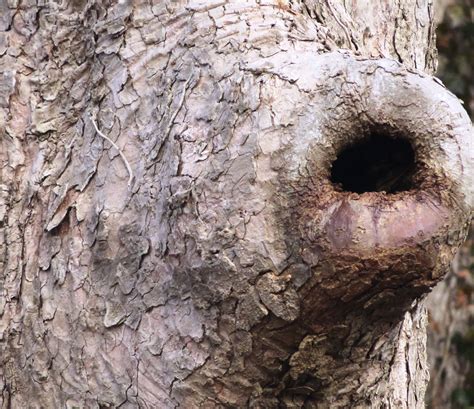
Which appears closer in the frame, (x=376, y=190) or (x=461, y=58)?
(x=376, y=190)

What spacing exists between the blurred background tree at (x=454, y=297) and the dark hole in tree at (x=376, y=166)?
9.00 ft

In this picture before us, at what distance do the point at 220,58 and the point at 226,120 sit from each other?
0.16m

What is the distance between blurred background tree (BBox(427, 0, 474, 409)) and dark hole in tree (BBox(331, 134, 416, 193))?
2.74 metres

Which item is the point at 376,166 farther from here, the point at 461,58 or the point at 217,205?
the point at 461,58

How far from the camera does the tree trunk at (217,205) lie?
1535 mm

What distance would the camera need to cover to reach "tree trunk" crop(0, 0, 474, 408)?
1535 millimetres

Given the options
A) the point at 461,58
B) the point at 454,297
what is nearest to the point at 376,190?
the point at 454,297

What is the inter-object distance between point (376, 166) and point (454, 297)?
117 inches

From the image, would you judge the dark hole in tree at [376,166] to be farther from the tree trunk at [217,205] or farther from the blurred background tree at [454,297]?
the blurred background tree at [454,297]

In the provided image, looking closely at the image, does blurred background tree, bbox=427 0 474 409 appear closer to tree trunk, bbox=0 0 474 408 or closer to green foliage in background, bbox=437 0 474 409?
green foliage in background, bbox=437 0 474 409

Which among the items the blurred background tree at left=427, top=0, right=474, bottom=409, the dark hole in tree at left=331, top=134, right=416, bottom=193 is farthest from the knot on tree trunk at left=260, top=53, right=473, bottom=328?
the blurred background tree at left=427, top=0, right=474, bottom=409

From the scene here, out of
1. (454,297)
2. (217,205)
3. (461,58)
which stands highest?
(217,205)

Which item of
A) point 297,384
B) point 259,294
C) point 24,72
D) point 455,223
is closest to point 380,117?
point 455,223

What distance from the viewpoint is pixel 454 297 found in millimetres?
4438
